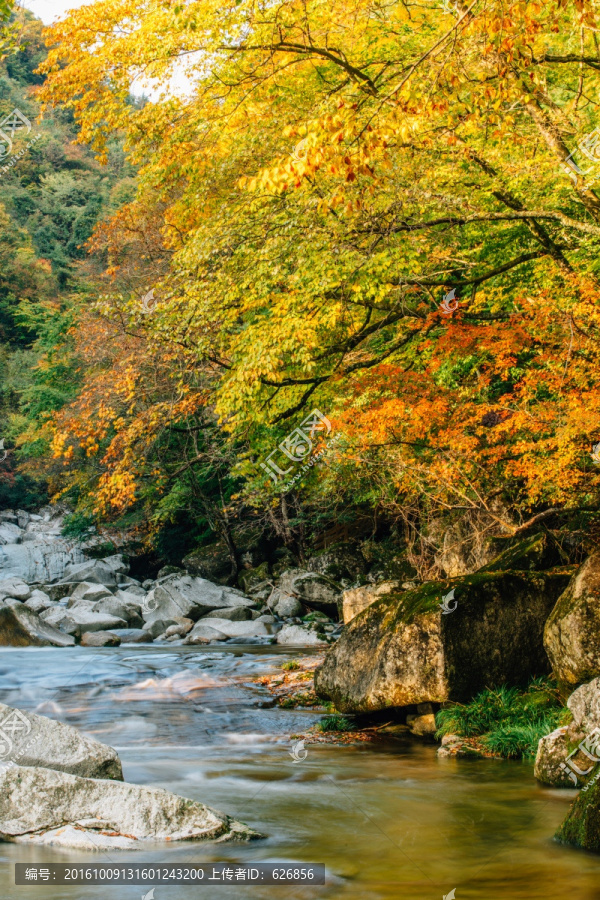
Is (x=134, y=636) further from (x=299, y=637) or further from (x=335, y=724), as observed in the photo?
(x=335, y=724)

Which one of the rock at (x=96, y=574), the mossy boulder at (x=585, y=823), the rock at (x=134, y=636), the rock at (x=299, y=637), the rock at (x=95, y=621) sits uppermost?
the mossy boulder at (x=585, y=823)

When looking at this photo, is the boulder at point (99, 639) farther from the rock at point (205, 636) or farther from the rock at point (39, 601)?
the rock at point (39, 601)

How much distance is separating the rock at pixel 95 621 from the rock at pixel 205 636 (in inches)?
74.3

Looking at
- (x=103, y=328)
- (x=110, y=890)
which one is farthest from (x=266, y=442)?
(x=103, y=328)

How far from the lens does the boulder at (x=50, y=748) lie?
17.7 feet

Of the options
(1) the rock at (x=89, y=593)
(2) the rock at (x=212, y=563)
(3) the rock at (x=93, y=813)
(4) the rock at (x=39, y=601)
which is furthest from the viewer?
(2) the rock at (x=212, y=563)

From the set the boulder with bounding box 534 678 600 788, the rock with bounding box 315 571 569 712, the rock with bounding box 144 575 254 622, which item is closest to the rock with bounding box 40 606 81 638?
the rock with bounding box 144 575 254 622

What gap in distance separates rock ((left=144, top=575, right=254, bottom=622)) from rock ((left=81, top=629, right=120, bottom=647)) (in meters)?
1.80

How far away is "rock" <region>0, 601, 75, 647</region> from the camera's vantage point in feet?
49.1

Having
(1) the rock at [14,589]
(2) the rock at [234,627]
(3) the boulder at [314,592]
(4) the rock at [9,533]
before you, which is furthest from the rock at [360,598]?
(4) the rock at [9,533]

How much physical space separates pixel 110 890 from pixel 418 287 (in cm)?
842

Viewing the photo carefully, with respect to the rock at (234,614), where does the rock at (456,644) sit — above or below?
above

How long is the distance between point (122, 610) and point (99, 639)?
2.59m

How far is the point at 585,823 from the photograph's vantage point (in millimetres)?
4512
